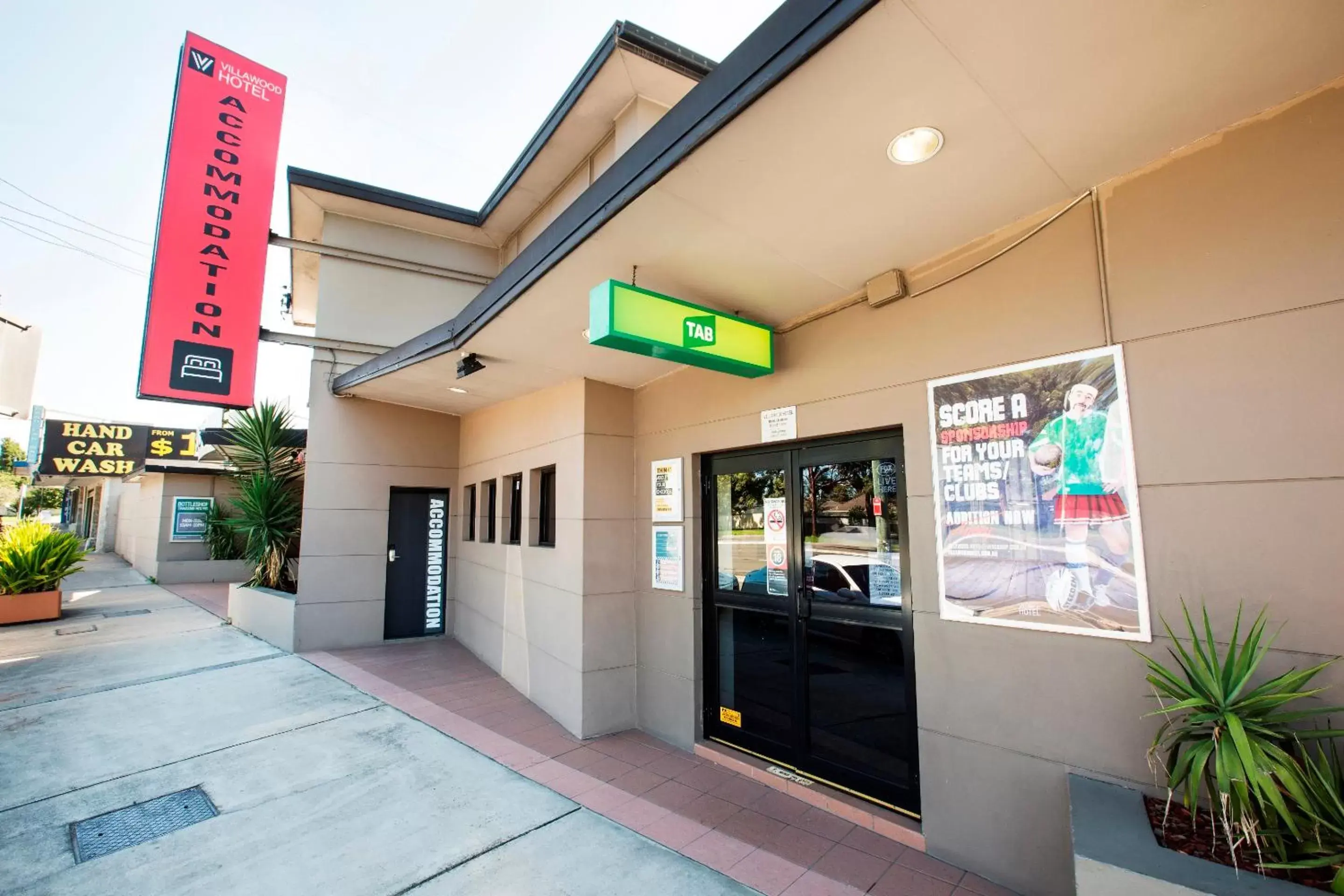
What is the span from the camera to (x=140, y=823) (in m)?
3.29

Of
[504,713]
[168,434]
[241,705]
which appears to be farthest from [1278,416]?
[168,434]

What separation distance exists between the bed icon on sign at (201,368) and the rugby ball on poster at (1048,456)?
8.56 meters

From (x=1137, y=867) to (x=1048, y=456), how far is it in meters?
1.58

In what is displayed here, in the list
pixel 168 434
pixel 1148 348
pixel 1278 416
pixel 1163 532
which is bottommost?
pixel 1163 532

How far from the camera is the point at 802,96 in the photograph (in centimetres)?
193

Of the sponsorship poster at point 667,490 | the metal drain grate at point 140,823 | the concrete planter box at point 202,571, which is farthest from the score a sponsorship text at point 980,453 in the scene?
the concrete planter box at point 202,571

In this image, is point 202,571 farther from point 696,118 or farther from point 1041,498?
point 1041,498

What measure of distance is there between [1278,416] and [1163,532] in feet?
1.87

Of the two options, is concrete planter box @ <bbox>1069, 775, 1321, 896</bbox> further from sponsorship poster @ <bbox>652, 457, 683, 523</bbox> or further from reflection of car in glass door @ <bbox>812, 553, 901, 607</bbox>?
sponsorship poster @ <bbox>652, 457, 683, 523</bbox>

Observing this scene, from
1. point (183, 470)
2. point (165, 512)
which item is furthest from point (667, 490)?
point (165, 512)

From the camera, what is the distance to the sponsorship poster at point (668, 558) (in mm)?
4676

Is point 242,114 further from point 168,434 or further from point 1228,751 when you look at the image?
point 168,434

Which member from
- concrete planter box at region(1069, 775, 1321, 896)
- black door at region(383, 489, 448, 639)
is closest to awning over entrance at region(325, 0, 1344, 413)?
concrete planter box at region(1069, 775, 1321, 896)

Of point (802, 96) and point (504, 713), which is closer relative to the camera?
point (802, 96)
